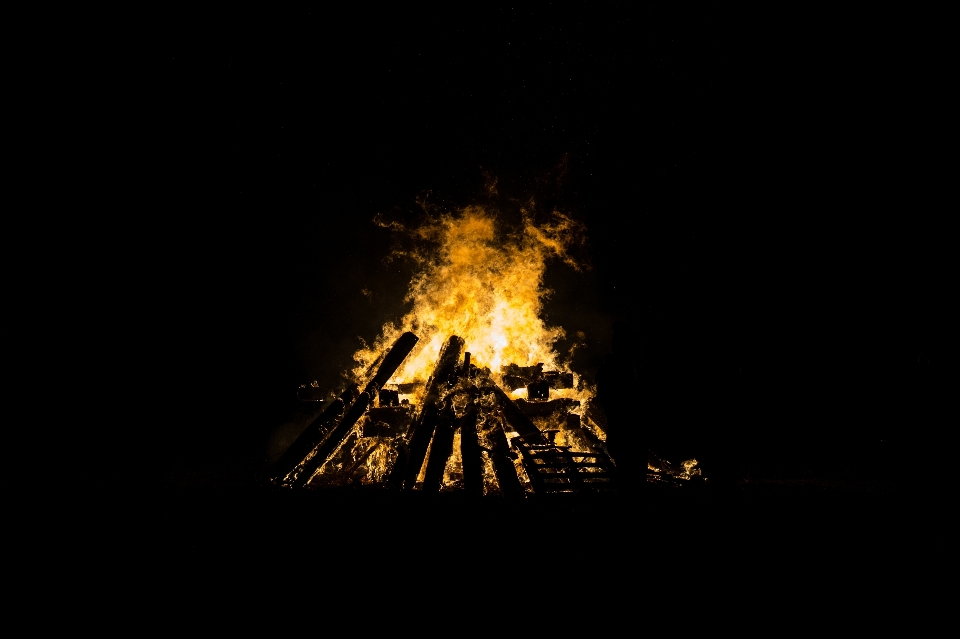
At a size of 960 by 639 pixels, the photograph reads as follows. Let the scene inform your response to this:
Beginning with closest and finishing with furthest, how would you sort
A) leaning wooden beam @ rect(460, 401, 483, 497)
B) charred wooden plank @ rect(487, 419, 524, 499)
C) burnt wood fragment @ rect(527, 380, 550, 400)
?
charred wooden plank @ rect(487, 419, 524, 499) < leaning wooden beam @ rect(460, 401, 483, 497) < burnt wood fragment @ rect(527, 380, 550, 400)

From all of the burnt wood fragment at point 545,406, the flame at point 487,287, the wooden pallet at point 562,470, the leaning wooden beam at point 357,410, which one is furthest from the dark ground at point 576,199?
the wooden pallet at point 562,470

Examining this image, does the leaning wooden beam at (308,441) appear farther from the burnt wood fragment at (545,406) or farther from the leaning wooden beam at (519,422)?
the burnt wood fragment at (545,406)

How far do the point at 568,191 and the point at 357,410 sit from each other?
582cm

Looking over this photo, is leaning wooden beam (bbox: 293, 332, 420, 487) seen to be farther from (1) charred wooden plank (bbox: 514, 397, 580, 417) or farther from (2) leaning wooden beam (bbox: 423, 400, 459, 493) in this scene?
(1) charred wooden plank (bbox: 514, 397, 580, 417)

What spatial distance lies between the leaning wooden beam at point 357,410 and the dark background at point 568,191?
242cm

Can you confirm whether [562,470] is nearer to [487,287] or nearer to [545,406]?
[545,406]

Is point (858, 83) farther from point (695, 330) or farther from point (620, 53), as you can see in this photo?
point (695, 330)

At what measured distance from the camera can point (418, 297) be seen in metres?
9.79

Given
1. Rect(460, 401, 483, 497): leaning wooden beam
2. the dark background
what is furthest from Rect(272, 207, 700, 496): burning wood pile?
the dark background

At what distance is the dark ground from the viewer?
346 inches

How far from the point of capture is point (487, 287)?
9711mm

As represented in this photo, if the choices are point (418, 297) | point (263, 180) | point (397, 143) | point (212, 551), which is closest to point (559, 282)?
point (418, 297)

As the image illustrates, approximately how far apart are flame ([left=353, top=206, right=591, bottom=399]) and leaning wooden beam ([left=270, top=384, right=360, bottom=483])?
2.60m

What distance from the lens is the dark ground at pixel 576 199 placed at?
346 inches
